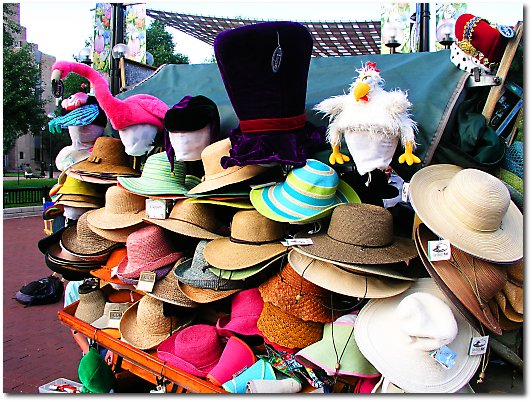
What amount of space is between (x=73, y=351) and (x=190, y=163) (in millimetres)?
2573

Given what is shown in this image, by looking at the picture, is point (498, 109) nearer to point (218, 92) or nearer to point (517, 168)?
point (517, 168)

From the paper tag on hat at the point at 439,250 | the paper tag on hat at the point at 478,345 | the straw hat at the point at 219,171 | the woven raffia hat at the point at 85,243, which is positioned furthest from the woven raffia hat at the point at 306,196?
the woven raffia hat at the point at 85,243

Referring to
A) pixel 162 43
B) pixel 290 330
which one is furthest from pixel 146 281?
pixel 162 43

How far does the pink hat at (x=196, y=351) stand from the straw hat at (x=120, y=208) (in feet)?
2.66

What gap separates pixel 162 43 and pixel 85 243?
2418cm

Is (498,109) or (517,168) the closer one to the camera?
(517,168)

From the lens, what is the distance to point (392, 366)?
5.16 feet

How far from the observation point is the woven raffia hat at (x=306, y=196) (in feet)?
6.26

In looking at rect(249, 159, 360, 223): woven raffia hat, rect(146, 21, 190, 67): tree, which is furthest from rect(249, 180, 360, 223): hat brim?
rect(146, 21, 190, 67): tree

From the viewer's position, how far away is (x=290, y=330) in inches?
74.6

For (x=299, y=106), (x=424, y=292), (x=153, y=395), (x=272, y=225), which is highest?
(x=299, y=106)

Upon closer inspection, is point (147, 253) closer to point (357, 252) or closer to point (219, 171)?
point (219, 171)

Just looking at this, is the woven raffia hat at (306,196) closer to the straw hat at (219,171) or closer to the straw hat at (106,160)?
the straw hat at (219,171)

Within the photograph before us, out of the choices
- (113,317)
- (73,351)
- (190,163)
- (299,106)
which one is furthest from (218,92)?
(73,351)
